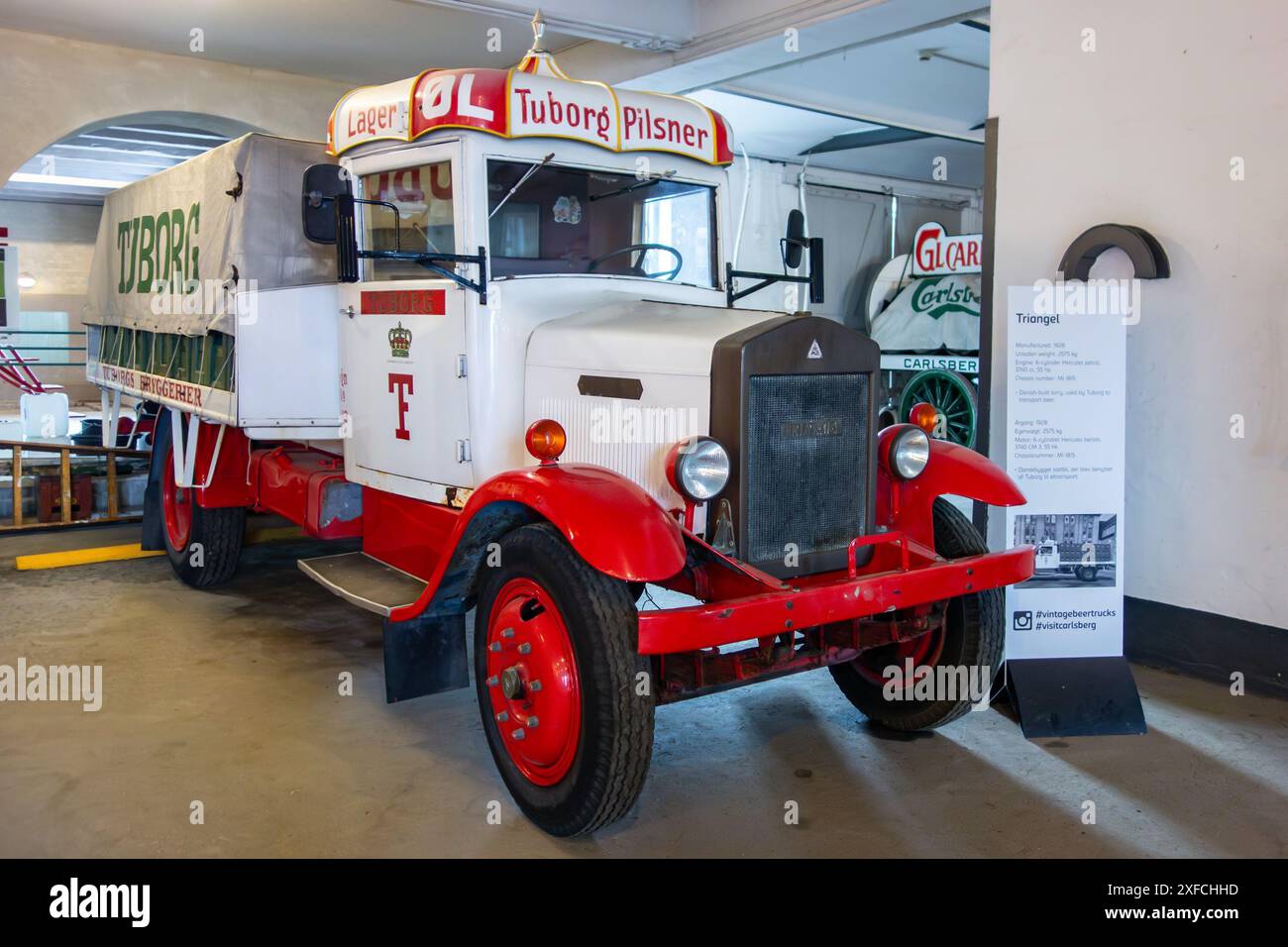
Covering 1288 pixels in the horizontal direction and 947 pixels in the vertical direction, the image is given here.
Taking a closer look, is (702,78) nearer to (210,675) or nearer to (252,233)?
(252,233)

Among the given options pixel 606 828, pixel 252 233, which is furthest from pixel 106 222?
pixel 606 828

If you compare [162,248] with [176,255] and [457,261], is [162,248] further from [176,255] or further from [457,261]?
[457,261]

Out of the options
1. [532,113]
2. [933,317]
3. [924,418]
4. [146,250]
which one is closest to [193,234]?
[146,250]

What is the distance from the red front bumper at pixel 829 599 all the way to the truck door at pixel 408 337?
145 centimetres

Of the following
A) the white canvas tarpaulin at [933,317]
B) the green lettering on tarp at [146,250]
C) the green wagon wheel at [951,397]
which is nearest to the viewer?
the green lettering on tarp at [146,250]

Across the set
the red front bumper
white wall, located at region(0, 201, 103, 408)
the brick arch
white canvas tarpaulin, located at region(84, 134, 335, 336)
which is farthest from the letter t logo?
white wall, located at region(0, 201, 103, 408)

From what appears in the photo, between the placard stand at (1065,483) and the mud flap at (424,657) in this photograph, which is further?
the placard stand at (1065,483)

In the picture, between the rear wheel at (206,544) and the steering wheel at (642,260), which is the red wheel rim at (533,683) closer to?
the steering wheel at (642,260)

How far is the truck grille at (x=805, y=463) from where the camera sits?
3406 millimetres

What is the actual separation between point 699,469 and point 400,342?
1680 mm

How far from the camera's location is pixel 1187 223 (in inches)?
182

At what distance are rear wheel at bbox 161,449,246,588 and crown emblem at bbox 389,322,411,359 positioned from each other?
2222 millimetres

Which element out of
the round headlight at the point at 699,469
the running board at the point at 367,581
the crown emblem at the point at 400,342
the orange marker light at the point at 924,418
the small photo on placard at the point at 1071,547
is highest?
the crown emblem at the point at 400,342

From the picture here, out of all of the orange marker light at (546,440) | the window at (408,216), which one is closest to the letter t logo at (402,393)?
the window at (408,216)
